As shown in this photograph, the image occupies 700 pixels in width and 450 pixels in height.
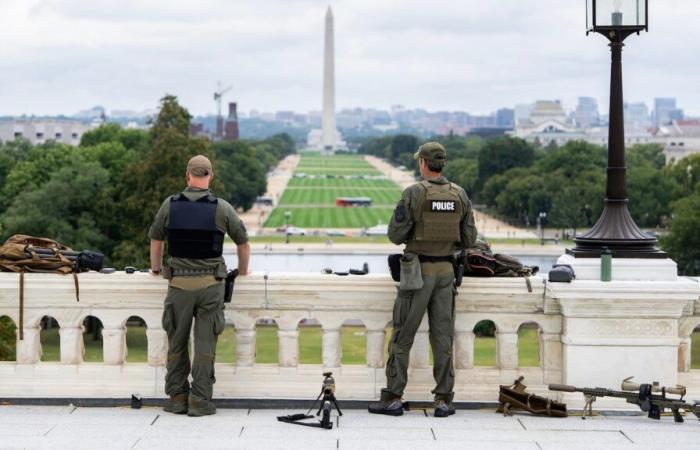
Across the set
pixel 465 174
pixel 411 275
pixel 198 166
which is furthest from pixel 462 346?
pixel 465 174

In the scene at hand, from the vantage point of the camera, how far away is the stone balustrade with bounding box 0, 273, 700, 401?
12.3 meters

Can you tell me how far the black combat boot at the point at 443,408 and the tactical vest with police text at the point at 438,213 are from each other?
57.4 inches

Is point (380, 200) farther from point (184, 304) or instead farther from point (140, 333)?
point (184, 304)

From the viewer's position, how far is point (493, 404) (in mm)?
12297

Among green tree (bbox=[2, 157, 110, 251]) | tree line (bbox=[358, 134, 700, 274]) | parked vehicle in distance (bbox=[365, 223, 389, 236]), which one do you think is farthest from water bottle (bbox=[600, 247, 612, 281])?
parked vehicle in distance (bbox=[365, 223, 389, 236])

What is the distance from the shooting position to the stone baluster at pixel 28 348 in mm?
12562

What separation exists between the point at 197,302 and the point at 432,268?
2.12 meters

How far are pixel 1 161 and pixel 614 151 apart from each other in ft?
269

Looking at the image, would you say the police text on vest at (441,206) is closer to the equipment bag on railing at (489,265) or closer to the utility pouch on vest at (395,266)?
the utility pouch on vest at (395,266)

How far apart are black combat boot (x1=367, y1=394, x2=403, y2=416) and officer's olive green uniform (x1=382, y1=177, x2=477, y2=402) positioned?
0.03 meters

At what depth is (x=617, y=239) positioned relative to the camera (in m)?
12.5

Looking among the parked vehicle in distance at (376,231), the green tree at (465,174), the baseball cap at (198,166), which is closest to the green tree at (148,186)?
the baseball cap at (198,166)

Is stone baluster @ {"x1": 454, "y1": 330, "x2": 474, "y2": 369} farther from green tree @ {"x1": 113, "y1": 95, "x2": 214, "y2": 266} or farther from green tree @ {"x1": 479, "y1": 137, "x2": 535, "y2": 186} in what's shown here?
green tree @ {"x1": 479, "y1": 137, "x2": 535, "y2": 186}

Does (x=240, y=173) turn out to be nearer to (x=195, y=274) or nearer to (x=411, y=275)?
(x=195, y=274)
